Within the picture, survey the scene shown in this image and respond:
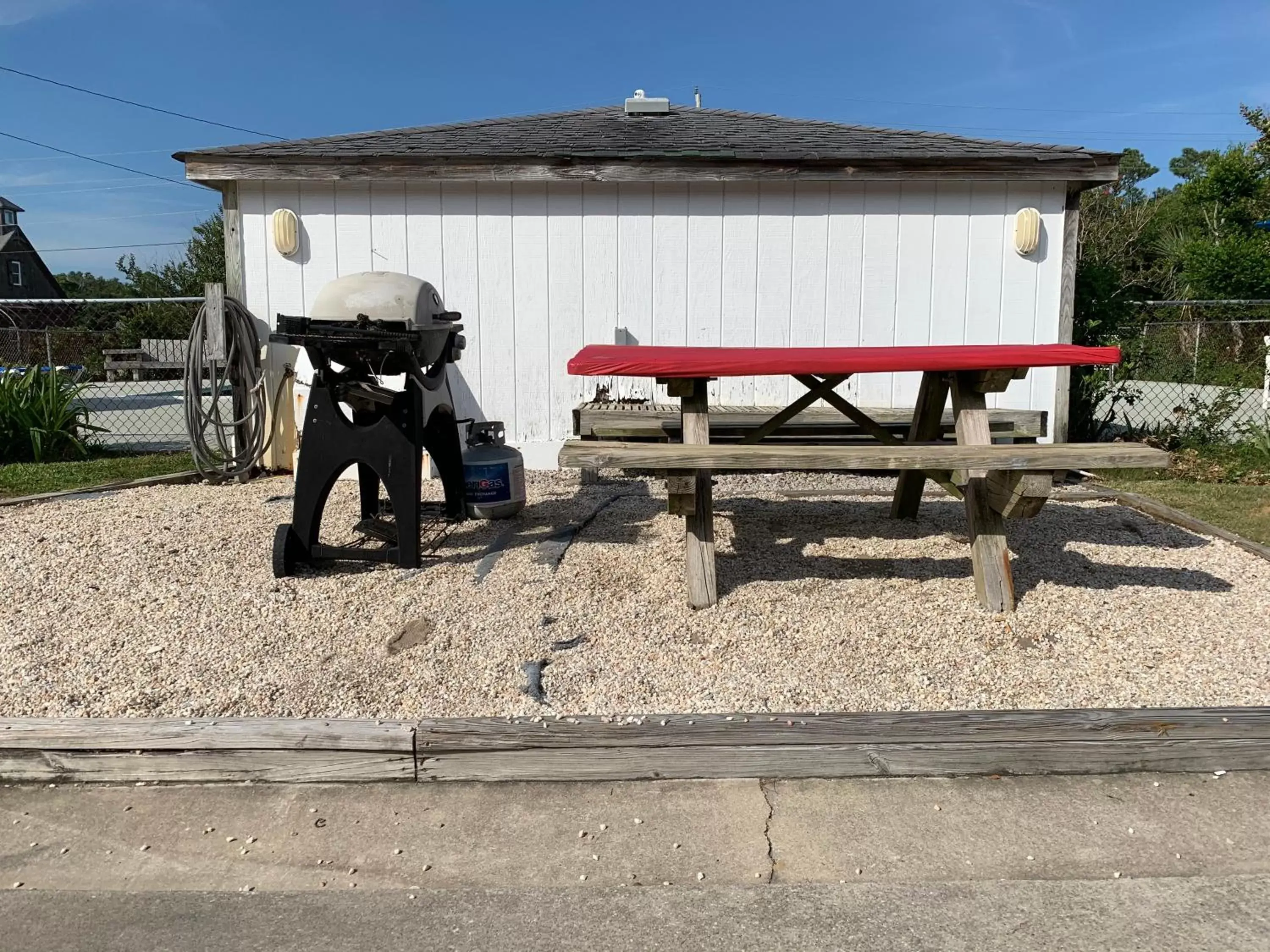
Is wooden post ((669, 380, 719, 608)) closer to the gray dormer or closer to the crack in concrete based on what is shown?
the crack in concrete

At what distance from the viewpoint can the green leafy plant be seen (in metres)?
8.08

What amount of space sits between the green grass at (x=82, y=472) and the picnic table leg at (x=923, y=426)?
5.46 m

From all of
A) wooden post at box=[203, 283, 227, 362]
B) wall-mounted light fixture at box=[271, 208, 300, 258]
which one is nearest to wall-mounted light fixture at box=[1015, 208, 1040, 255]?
wall-mounted light fixture at box=[271, 208, 300, 258]

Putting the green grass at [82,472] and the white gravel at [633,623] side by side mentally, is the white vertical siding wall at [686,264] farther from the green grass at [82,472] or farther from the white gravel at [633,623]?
the white gravel at [633,623]

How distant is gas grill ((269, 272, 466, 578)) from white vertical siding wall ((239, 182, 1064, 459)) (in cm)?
270

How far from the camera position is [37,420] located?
8.21 metres

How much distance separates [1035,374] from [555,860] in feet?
19.5

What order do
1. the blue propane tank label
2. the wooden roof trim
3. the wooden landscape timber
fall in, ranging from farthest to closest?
the wooden roof trim < the blue propane tank label < the wooden landscape timber

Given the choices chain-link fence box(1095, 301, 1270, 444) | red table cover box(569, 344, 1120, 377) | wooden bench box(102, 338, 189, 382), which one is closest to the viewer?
red table cover box(569, 344, 1120, 377)

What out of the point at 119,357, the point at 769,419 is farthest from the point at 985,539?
the point at 119,357

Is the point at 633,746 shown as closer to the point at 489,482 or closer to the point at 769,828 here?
the point at 769,828

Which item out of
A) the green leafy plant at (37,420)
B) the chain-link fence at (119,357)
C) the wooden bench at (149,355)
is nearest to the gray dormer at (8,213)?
the chain-link fence at (119,357)

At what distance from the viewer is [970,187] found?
6898 millimetres

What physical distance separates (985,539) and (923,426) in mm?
964
